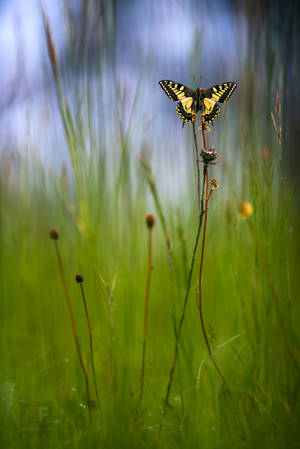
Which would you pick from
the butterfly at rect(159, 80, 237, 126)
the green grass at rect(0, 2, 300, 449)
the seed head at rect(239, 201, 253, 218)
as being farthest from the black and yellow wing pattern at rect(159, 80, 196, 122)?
the seed head at rect(239, 201, 253, 218)

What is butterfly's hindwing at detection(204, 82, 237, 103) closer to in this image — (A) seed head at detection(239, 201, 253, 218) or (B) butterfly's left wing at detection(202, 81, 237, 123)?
(B) butterfly's left wing at detection(202, 81, 237, 123)

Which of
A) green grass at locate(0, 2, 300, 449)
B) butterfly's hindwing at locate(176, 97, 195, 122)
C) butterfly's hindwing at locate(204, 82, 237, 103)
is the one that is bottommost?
green grass at locate(0, 2, 300, 449)

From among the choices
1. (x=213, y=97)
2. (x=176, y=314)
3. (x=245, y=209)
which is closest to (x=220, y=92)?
(x=213, y=97)

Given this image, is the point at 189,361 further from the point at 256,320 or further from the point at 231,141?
the point at 231,141

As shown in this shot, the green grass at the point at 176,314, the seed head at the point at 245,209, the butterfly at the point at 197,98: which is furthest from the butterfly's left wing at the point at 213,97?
the seed head at the point at 245,209

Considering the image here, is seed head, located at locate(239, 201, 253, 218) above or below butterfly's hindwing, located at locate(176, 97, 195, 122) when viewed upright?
below

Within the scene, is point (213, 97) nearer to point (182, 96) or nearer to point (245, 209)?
point (182, 96)
